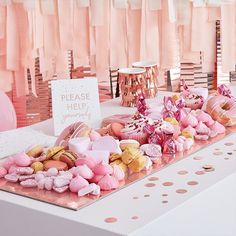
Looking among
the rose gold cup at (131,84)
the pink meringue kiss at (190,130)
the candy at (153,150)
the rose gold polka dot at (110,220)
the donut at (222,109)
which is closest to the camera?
the rose gold polka dot at (110,220)

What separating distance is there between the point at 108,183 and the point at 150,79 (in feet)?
2.92

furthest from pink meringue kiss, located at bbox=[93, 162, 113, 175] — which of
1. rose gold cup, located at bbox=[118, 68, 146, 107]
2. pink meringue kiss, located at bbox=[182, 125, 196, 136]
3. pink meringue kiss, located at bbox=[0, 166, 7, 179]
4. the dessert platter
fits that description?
rose gold cup, located at bbox=[118, 68, 146, 107]

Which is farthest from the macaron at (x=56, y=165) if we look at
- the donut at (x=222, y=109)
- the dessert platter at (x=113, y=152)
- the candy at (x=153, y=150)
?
the donut at (x=222, y=109)

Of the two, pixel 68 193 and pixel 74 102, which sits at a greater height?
pixel 74 102

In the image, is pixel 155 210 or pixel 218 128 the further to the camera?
pixel 218 128

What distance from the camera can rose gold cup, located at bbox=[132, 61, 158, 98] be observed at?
2.11m

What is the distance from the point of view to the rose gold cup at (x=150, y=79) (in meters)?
2.11

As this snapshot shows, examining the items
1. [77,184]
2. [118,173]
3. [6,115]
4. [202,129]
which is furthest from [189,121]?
[6,115]

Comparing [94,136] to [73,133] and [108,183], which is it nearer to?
[73,133]

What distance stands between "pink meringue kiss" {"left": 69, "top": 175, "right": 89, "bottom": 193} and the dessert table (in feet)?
0.18

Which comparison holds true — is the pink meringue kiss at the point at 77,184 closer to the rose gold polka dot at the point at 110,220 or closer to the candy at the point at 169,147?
the rose gold polka dot at the point at 110,220

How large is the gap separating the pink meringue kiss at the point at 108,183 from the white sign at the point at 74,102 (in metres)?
0.51

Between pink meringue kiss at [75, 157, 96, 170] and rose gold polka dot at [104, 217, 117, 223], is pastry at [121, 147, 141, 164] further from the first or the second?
rose gold polka dot at [104, 217, 117, 223]

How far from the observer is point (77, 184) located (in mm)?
1260
